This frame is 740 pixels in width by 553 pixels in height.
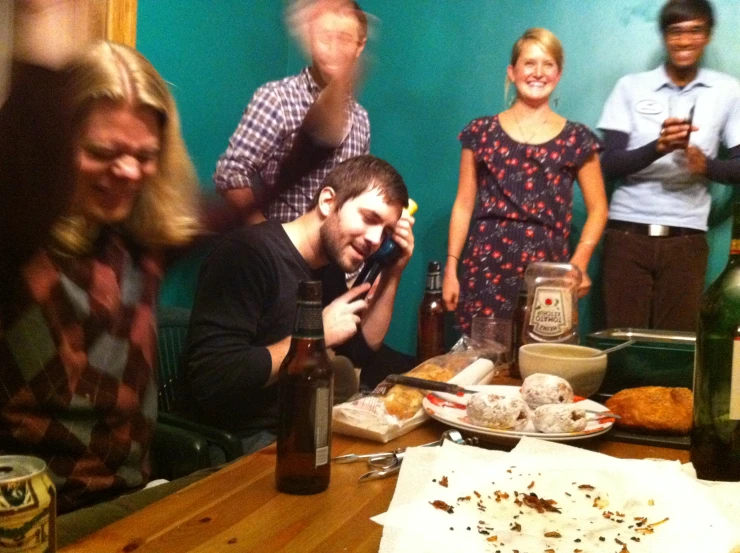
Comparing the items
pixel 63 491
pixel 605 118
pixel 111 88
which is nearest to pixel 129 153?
pixel 111 88

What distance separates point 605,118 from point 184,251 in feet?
5.49

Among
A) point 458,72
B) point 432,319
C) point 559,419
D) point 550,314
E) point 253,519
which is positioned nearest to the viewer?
point 253,519

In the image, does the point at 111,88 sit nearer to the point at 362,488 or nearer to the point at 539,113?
the point at 362,488

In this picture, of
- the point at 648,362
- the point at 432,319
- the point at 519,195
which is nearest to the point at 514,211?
the point at 519,195

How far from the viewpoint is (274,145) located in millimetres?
1659

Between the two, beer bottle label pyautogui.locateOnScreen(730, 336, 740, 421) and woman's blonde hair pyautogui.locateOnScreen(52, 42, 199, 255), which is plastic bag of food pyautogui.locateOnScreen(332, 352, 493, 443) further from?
woman's blonde hair pyautogui.locateOnScreen(52, 42, 199, 255)

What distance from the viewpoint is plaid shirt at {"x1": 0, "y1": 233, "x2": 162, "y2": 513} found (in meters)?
0.94

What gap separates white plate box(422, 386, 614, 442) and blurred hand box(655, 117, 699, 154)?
158 cm

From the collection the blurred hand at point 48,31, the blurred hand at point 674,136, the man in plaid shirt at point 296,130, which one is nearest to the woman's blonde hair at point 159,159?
the blurred hand at point 48,31

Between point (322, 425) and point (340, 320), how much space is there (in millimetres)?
825

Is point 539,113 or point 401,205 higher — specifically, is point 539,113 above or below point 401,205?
above

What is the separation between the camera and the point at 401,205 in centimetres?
174

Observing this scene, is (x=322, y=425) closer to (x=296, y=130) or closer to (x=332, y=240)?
(x=332, y=240)

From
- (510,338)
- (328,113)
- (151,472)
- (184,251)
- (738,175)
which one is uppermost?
(328,113)
